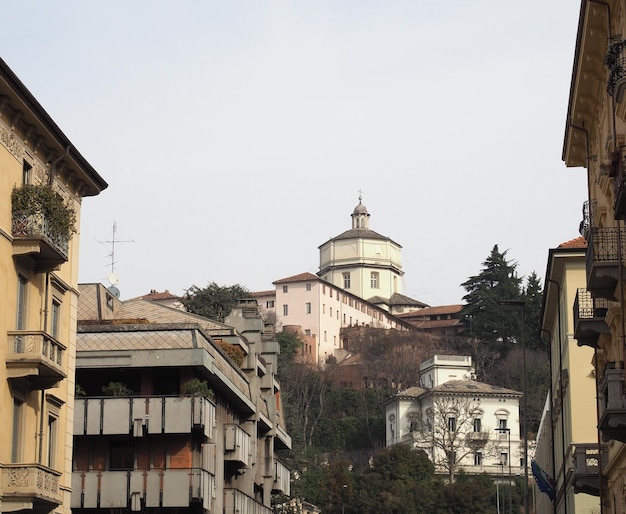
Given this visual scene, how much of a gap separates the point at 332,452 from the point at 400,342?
31562 millimetres

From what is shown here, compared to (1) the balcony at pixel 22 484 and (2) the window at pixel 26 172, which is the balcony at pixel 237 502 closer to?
(1) the balcony at pixel 22 484

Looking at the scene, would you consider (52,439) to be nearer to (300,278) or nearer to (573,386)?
(573,386)

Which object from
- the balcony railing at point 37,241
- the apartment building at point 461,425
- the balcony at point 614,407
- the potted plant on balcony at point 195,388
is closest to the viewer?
the balcony at point 614,407

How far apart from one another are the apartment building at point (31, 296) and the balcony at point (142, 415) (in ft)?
30.9

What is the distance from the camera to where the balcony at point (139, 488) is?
40.9m

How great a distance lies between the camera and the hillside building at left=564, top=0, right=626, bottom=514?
25.9 m

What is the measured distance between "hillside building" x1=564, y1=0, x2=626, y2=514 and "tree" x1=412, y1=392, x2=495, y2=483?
104m

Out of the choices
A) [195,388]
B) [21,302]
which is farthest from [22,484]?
[195,388]

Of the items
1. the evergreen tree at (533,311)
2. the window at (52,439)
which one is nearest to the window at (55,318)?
the window at (52,439)

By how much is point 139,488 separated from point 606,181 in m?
17.4

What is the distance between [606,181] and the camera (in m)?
31.0

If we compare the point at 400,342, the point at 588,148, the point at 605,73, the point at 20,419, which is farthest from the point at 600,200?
the point at 400,342

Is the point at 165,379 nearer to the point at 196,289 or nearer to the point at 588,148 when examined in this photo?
the point at 588,148

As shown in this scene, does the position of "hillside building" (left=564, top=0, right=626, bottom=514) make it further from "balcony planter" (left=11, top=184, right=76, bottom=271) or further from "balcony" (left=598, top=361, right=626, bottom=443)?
"balcony planter" (left=11, top=184, right=76, bottom=271)
